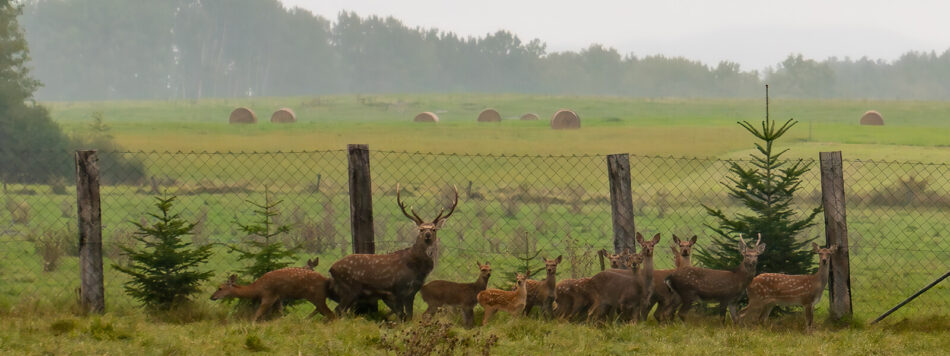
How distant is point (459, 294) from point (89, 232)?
14.6 ft

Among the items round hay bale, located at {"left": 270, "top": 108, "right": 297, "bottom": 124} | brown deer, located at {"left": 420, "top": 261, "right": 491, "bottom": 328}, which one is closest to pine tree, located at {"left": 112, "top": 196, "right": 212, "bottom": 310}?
brown deer, located at {"left": 420, "top": 261, "right": 491, "bottom": 328}

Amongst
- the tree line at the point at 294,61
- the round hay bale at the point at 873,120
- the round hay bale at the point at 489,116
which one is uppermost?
the tree line at the point at 294,61

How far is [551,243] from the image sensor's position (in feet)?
75.8

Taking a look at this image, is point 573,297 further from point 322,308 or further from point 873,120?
point 873,120

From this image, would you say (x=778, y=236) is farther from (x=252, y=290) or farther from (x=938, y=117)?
(x=938, y=117)

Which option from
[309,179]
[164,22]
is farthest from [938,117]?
[164,22]

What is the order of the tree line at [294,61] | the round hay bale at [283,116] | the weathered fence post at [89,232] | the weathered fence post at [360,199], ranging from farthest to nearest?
the tree line at [294,61], the round hay bale at [283,116], the weathered fence post at [360,199], the weathered fence post at [89,232]

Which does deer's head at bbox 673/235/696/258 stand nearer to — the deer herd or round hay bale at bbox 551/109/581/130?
the deer herd

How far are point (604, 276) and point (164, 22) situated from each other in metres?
137

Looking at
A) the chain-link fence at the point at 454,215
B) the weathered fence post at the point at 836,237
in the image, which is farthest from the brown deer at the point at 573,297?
the weathered fence post at the point at 836,237

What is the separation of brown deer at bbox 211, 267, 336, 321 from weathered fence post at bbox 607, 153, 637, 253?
3.63 m

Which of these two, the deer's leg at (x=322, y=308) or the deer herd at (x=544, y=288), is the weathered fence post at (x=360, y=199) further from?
the deer's leg at (x=322, y=308)

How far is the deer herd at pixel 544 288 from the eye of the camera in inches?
446

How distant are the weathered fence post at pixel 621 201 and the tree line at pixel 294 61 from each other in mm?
134269
